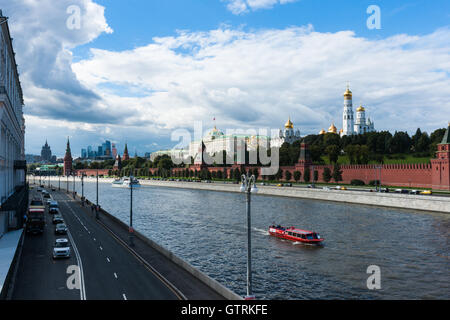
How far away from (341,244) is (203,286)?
1667cm

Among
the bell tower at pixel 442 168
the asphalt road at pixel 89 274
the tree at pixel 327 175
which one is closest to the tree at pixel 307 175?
the tree at pixel 327 175

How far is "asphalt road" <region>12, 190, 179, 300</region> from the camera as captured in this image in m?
15.1

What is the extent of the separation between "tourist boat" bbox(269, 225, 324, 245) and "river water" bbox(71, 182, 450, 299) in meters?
0.61

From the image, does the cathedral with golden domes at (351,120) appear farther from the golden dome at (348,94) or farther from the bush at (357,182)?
the bush at (357,182)

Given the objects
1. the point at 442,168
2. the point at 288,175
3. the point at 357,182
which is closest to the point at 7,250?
the point at 442,168

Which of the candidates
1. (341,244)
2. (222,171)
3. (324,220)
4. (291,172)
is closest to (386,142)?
(291,172)

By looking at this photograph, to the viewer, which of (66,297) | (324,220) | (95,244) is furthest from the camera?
(324,220)

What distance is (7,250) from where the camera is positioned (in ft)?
70.2

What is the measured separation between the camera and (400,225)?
3634 cm

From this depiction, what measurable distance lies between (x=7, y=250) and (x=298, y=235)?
69.4 feet

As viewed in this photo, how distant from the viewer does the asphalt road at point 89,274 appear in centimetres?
1508

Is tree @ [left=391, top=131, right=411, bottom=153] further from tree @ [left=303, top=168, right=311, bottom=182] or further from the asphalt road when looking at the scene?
the asphalt road

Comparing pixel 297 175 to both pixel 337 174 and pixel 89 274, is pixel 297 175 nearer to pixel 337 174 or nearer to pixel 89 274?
pixel 337 174
